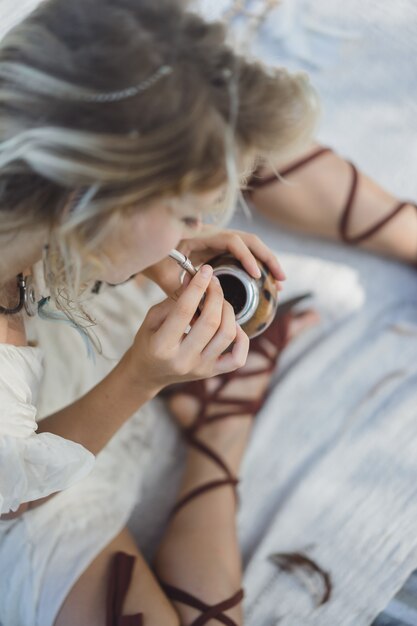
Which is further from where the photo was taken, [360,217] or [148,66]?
[360,217]

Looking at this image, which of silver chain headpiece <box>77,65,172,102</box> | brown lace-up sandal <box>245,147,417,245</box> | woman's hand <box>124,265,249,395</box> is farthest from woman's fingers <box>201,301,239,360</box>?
brown lace-up sandal <box>245,147,417,245</box>

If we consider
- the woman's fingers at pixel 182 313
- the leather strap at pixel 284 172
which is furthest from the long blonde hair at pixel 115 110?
the leather strap at pixel 284 172

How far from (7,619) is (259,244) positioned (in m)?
0.54

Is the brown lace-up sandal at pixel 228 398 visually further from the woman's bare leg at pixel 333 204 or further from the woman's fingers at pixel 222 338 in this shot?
the woman's fingers at pixel 222 338

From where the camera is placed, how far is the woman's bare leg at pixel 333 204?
98cm

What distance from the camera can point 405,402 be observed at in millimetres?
937

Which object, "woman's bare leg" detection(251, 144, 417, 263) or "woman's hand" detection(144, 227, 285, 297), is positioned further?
"woman's bare leg" detection(251, 144, 417, 263)

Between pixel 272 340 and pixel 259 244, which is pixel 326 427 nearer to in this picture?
pixel 272 340

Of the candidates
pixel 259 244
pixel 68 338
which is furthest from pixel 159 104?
pixel 68 338

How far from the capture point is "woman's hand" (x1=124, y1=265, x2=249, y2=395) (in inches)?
24.8

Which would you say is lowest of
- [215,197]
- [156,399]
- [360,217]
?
[156,399]

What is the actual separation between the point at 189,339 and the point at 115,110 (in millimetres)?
240

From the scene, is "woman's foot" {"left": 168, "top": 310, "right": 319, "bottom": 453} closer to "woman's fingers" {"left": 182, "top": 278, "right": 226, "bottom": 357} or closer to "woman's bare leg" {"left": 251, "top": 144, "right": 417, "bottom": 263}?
"woman's bare leg" {"left": 251, "top": 144, "right": 417, "bottom": 263}

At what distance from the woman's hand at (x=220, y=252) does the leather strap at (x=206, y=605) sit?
37 centimetres
